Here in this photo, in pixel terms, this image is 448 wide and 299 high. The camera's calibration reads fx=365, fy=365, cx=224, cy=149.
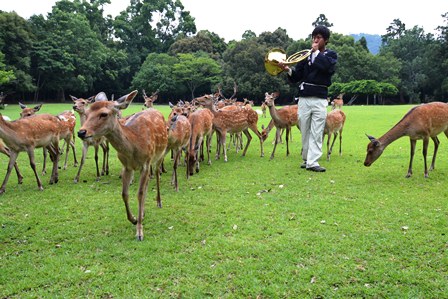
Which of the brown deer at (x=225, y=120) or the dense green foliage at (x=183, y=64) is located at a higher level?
the dense green foliage at (x=183, y=64)

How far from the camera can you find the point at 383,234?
4379 mm

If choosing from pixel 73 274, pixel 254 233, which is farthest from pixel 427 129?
pixel 73 274

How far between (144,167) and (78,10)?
62.3m

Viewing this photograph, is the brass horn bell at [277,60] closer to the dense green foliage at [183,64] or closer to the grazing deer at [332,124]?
the grazing deer at [332,124]

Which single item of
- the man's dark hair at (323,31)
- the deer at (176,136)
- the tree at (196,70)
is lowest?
the deer at (176,136)

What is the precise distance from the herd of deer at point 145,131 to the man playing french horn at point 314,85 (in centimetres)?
113

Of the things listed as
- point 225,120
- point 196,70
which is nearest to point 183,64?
point 196,70

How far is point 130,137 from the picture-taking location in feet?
15.0

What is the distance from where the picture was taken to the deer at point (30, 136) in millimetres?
6750

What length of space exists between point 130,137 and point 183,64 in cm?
4580

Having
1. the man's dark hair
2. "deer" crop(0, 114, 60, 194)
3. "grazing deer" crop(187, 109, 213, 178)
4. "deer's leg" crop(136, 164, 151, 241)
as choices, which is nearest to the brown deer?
"grazing deer" crop(187, 109, 213, 178)

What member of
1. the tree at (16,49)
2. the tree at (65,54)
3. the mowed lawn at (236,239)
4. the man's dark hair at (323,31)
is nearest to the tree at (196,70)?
the tree at (65,54)

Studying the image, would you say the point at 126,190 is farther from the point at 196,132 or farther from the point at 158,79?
the point at 158,79

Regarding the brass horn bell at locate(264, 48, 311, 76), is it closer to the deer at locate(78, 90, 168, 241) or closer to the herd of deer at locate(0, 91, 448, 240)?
the herd of deer at locate(0, 91, 448, 240)
